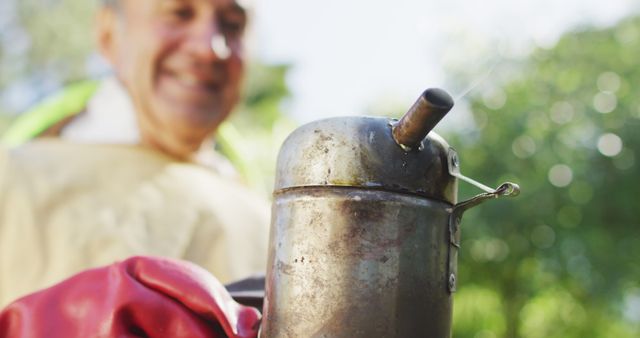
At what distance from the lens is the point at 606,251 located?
24.1ft

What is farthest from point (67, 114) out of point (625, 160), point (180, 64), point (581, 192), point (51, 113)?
point (581, 192)

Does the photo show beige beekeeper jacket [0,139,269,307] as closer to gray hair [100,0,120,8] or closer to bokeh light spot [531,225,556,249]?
gray hair [100,0,120,8]

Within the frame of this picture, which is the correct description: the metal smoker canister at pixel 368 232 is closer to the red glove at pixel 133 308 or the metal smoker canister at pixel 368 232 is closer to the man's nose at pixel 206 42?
the red glove at pixel 133 308

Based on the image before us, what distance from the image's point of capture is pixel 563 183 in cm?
792

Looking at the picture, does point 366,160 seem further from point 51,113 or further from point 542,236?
point 542,236

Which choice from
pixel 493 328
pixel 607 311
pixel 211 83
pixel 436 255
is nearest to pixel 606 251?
pixel 607 311

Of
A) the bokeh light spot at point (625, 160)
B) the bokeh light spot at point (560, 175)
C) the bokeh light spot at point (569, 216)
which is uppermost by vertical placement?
the bokeh light spot at point (625, 160)

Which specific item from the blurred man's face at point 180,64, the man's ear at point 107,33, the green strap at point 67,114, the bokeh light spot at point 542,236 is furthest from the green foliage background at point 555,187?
the blurred man's face at point 180,64

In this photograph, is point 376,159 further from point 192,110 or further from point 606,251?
point 606,251

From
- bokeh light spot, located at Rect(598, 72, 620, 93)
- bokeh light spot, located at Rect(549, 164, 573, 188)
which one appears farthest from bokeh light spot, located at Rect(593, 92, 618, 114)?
bokeh light spot, located at Rect(549, 164, 573, 188)

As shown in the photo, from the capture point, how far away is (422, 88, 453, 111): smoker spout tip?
0.70 m

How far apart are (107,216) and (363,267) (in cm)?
90

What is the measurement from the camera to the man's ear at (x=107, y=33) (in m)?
1.70

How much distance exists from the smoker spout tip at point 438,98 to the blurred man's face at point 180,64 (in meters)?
0.91
